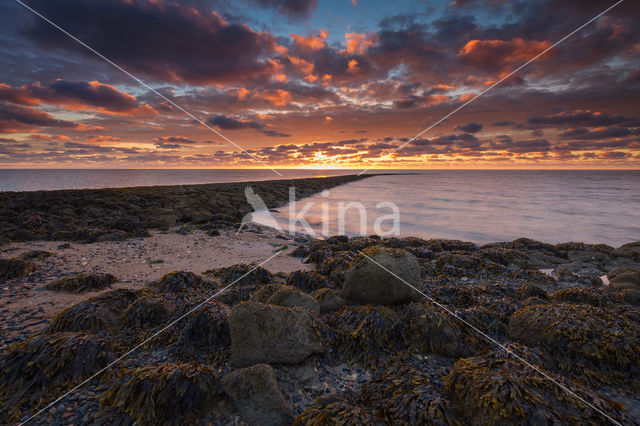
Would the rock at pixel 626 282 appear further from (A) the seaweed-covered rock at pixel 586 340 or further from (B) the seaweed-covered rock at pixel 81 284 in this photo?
(B) the seaweed-covered rock at pixel 81 284

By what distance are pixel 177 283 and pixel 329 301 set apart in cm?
306

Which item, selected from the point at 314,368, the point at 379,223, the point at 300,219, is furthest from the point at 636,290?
the point at 300,219

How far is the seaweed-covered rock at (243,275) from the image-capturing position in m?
6.00

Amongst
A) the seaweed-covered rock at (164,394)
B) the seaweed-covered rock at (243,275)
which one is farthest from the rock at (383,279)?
the seaweed-covered rock at (164,394)

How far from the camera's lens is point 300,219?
61.0ft

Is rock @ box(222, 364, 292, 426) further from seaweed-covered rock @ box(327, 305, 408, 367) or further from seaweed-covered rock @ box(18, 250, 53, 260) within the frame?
seaweed-covered rock @ box(18, 250, 53, 260)

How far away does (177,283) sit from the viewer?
5.38m

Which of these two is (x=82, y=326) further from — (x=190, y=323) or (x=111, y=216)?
(x=111, y=216)

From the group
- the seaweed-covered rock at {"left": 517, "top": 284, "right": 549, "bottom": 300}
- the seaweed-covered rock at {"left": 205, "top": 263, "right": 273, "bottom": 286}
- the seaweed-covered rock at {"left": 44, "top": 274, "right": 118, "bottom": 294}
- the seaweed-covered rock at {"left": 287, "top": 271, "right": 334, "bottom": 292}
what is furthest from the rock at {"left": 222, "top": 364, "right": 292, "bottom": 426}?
the seaweed-covered rock at {"left": 517, "top": 284, "right": 549, "bottom": 300}

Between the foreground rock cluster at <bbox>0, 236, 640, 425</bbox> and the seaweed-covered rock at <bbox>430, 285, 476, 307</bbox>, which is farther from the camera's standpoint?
the seaweed-covered rock at <bbox>430, 285, 476, 307</bbox>

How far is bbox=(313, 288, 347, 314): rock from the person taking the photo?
459 cm

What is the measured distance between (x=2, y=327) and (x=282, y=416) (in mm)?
4260

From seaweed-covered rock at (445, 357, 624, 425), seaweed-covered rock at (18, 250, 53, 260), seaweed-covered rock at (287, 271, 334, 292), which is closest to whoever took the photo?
seaweed-covered rock at (445, 357, 624, 425)

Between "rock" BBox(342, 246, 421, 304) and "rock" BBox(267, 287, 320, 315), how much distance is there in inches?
32.9
